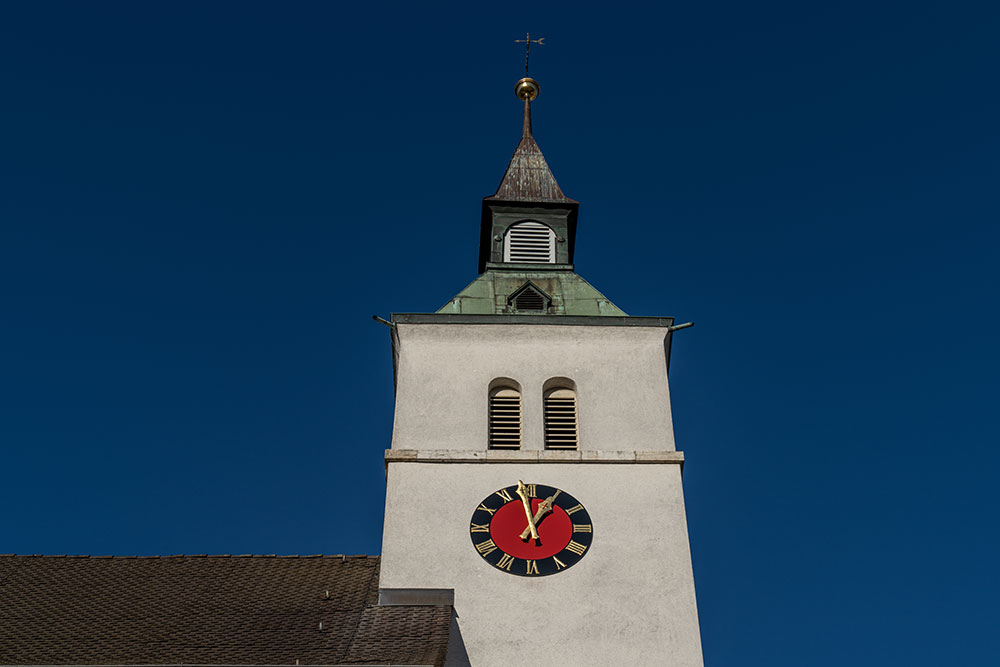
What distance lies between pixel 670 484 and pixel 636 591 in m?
2.18

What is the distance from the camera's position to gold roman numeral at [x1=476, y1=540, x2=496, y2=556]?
67.6ft

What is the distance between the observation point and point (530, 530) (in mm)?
20906

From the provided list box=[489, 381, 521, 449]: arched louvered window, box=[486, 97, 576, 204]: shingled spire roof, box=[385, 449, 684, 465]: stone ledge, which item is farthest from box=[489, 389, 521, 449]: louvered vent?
box=[486, 97, 576, 204]: shingled spire roof

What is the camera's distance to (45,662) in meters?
18.2

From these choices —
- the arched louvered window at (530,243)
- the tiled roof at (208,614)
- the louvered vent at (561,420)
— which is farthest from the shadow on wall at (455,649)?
the arched louvered window at (530,243)

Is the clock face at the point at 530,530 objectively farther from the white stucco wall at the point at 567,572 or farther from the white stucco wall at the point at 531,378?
the white stucco wall at the point at 531,378

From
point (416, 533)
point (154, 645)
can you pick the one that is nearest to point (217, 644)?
point (154, 645)

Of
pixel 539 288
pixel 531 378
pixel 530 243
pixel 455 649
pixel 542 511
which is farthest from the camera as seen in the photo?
pixel 530 243

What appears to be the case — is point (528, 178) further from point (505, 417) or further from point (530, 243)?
point (505, 417)

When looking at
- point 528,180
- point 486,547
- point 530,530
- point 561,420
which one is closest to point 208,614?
point 486,547

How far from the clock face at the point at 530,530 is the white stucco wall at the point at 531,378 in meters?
1.28

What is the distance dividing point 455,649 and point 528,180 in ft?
45.3

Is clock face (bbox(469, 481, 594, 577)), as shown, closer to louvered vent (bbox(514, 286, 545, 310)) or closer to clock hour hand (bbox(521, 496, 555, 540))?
clock hour hand (bbox(521, 496, 555, 540))

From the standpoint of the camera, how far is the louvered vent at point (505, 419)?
22859mm
